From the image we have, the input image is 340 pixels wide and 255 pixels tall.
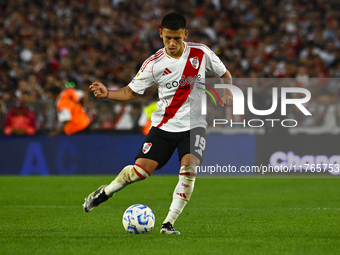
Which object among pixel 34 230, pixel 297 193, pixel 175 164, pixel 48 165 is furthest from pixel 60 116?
pixel 34 230

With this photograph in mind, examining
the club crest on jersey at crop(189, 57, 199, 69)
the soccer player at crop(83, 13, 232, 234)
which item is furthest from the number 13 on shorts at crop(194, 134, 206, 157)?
the club crest on jersey at crop(189, 57, 199, 69)

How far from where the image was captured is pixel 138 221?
5.95m

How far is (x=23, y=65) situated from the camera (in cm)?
1717

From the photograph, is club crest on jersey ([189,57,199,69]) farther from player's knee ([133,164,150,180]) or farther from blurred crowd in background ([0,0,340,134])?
blurred crowd in background ([0,0,340,134])

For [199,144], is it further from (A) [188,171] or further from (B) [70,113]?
(B) [70,113]

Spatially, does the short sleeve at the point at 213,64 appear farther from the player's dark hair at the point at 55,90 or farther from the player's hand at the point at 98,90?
the player's dark hair at the point at 55,90

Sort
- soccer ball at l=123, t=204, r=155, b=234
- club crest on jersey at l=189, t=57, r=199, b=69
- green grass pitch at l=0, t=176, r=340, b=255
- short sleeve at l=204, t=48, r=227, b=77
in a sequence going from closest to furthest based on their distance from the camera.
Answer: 1. green grass pitch at l=0, t=176, r=340, b=255
2. soccer ball at l=123, t=204, r=155, b=234
3. club crest on jersey at l=189, t=57, r=199, b=69
4. short sleeve at l=204, t=48, r=227, b=77

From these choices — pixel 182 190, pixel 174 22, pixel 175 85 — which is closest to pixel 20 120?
pixel 175 85

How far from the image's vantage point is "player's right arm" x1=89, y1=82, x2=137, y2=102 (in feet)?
19.2

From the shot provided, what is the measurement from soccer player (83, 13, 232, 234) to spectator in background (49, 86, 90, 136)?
26.0 ft

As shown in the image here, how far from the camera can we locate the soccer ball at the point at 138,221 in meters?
5.95

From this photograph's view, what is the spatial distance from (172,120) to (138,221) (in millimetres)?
1127

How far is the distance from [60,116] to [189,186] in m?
8.49

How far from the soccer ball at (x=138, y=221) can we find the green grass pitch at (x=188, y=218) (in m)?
0.09
